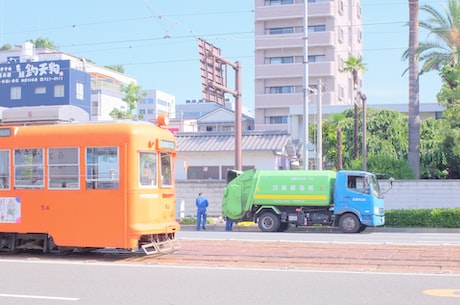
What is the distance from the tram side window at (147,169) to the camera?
1474 centimetres

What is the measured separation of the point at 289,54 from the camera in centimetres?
6800

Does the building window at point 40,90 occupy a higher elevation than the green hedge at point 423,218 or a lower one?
higher

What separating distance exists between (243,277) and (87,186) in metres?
4.53

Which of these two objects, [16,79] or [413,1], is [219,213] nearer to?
[413,1]

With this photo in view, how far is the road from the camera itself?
10141mm

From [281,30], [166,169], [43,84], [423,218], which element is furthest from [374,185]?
[281,30]

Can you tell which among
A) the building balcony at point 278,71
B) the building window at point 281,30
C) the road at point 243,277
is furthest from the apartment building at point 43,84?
the road at point 243,277

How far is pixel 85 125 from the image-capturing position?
1505 cm

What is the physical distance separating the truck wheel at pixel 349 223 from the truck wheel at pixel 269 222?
2.66 metres

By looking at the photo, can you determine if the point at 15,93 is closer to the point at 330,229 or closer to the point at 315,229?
the point at 315,229

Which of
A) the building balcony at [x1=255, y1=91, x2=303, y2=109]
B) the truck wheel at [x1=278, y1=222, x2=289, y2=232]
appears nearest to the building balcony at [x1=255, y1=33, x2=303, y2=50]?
the building balcony at [x1=255, y1=91, x2=303, y2=109]

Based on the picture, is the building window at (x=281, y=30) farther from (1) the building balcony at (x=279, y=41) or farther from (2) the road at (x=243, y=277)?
(2) the road at (x=243, y=277)

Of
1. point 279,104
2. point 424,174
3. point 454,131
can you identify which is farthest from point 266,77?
point 454,131

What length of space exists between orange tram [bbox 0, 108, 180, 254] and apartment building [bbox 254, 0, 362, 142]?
50834 millimetres
